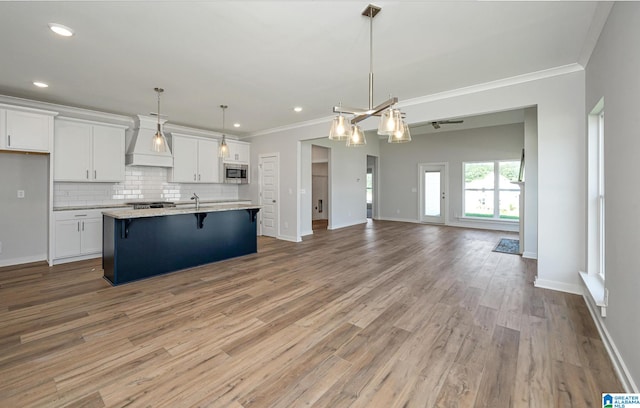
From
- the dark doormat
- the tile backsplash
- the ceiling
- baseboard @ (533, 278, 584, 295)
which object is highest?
the ceiling

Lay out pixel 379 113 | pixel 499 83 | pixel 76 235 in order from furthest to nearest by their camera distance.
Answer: pixel 76 235 < pixel 499 83 < pixel 379 113

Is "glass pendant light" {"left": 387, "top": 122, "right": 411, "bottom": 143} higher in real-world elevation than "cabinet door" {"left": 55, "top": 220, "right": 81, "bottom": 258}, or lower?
higher

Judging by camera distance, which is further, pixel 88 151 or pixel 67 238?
pixel 88 151

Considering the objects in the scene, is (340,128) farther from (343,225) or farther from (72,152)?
Answer: (343,225)

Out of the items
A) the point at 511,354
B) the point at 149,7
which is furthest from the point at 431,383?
the point at 149,7

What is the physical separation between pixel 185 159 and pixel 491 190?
8.47 m

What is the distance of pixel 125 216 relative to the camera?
11.5 ft

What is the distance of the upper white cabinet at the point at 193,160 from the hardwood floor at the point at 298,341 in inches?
112

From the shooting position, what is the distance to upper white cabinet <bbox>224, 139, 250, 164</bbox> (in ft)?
23.4

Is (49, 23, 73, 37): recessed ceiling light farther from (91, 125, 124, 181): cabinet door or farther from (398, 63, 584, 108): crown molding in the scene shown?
(398, 63, 584, 108): crown molding

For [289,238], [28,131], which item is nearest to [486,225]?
[289,238]

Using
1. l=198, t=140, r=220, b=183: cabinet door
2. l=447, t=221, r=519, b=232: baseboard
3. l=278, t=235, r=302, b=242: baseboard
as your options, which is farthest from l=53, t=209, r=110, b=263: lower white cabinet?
l=447, t=221, r=519, b=232: baseboard

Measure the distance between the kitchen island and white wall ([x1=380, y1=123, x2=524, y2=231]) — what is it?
642 cm

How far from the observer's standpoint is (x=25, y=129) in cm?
424
